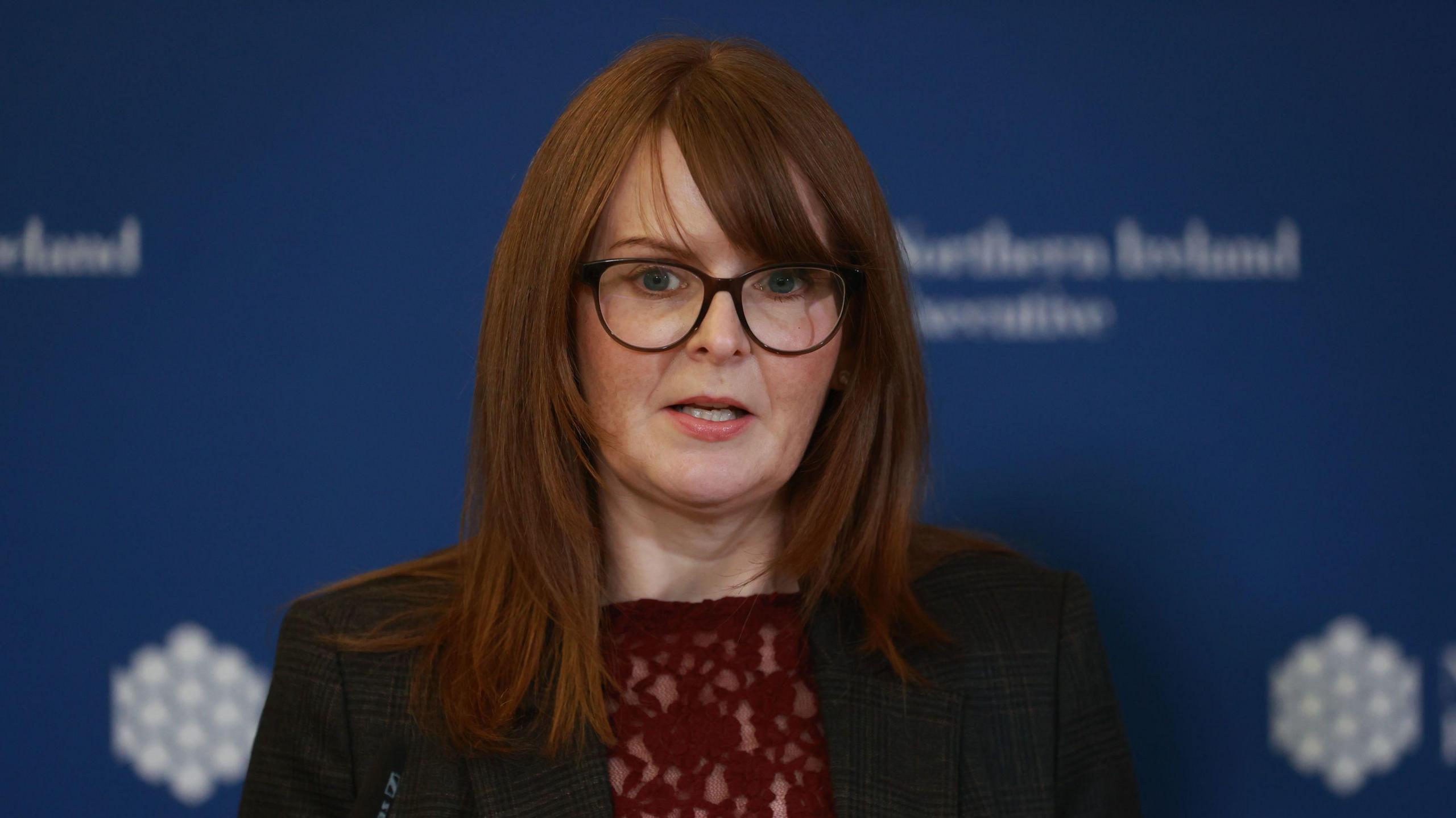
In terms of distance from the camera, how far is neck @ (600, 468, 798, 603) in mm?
1349

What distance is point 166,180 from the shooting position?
1.78 metres

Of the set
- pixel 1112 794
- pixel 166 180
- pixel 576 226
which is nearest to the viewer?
pixel 576 226

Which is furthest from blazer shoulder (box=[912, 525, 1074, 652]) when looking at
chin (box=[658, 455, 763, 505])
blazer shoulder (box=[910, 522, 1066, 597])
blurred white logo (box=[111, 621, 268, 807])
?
blurred white logo (box=[111, 621, 268, 807])

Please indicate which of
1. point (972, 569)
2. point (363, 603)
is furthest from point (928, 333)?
point (363, 603)

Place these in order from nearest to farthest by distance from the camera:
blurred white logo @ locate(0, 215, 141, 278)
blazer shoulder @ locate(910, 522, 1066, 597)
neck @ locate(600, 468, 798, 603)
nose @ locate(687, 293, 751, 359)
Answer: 1. nose @ locate(687, 293, 751, 359)
2. neck @ locate(600, 468, 798, 603)
3. blazer shoulder @ locate(910, 522, 1066, 597)
4. blurred white logo @ locate(0, 215, 141, 278)

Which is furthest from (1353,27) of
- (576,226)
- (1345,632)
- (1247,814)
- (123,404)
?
(123,404)

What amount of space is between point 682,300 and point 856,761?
1.53 feet

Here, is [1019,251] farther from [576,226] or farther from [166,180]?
[166,180]

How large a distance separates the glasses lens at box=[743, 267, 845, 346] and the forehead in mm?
47

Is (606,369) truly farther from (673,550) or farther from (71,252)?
(71,252)

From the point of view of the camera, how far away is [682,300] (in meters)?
1.23

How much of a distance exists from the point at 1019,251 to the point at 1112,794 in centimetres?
75

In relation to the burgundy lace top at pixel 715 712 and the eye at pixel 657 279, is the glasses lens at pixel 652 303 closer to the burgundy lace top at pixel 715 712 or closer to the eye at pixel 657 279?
the eye at pixel 657 279

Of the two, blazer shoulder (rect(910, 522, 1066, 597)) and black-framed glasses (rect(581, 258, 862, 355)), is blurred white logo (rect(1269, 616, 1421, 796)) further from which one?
black-framed glasses (rect(581, 258, 862, 355))
